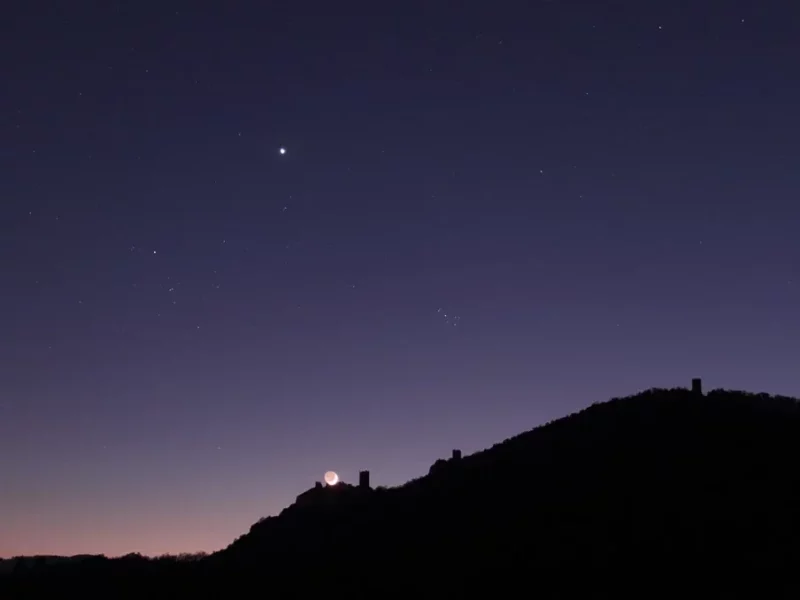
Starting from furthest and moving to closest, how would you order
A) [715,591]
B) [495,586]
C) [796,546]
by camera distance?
[495,586] < [796,546] < [715,591]

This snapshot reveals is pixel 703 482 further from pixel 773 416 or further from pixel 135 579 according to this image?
pixel 135 579

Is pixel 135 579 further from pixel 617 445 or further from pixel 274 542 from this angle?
pixel 617 445

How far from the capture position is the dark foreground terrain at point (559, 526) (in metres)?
28.2

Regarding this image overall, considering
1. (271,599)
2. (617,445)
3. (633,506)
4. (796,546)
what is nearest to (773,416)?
(617,445)

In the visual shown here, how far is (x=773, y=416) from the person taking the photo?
40.3 metres

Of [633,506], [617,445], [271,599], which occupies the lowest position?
[271,599]

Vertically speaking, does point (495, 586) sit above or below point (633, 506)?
below

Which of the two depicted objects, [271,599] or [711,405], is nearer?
[271,599]

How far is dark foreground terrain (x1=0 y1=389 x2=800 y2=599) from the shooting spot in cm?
2819

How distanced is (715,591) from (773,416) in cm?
1836

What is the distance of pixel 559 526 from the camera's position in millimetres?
33969

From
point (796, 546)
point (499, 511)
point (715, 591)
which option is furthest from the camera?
point (499, 511)

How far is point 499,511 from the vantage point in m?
38.5

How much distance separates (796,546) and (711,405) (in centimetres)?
1621
